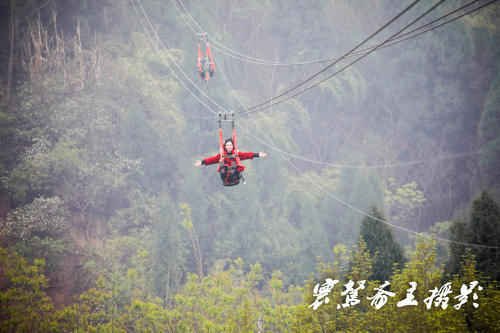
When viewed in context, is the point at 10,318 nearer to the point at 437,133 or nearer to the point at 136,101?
the point at 136,101

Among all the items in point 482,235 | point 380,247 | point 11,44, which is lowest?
point 380,247

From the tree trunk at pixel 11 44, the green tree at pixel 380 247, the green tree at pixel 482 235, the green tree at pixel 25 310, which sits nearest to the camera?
the green tree at pixel 482 235

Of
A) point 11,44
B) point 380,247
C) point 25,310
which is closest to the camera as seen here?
point 380,247

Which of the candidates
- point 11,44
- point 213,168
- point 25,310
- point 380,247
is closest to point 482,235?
point 380,247

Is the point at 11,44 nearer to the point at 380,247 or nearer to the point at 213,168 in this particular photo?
the point at 213,168

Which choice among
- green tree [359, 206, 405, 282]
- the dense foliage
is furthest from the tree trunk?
green tree [359, 206, 405, 282]

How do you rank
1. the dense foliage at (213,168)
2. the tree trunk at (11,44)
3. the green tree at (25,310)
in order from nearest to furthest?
the green tree at (25,310), the dense foliage at (213,168), the tree trunk at (11,44)

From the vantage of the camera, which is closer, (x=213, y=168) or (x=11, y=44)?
(x=11, y=44)

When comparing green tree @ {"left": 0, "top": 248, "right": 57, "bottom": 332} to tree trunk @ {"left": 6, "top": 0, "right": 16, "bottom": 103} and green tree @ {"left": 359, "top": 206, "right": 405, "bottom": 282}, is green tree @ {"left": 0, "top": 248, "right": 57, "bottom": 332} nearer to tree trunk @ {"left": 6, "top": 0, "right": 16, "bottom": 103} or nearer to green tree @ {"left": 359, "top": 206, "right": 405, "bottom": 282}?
green tree @ {"left": 359, "top": 206, "right": 405, "bottom": 282}

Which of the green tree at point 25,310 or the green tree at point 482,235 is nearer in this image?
the green tree at point 482,235

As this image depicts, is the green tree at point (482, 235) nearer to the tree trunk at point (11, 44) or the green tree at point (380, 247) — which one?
the green tree at point (380, 247)

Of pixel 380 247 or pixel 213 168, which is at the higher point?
pixel 213 168

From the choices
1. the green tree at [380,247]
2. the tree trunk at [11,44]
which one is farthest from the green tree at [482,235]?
the tree trunk at [11,44]

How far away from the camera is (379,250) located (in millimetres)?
12992
